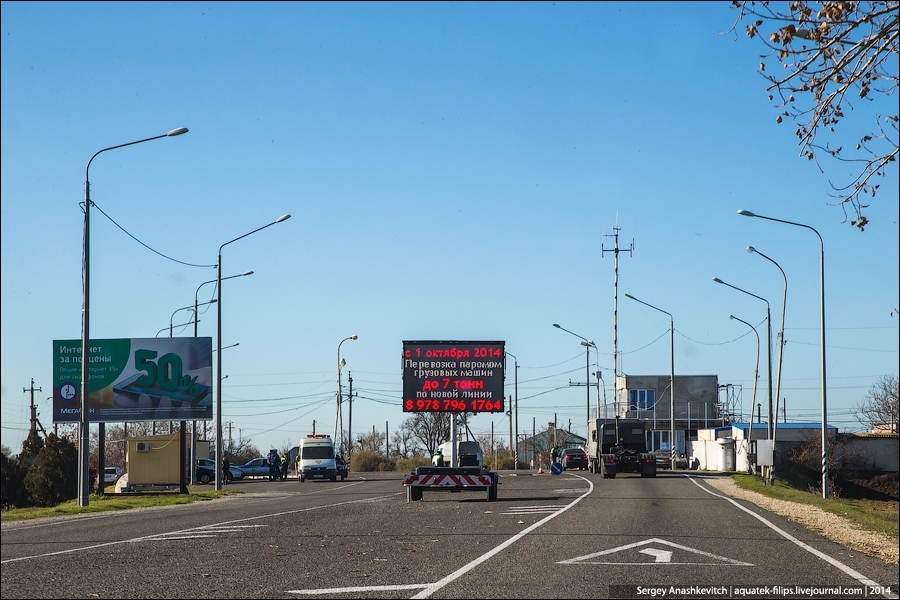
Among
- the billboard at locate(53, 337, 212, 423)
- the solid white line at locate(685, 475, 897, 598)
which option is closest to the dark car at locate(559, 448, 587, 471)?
the billboard at locate(53, 337, 212, 423)

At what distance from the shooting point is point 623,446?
157 feet

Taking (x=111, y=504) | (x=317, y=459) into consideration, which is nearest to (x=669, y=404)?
(x=317, y=459)

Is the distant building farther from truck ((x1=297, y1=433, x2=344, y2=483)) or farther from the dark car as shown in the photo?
truck ((x1=297, y1=433, x2=344, y2=483))

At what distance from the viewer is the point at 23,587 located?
30.2 feet

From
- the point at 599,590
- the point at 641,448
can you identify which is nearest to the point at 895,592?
the point at 599,590

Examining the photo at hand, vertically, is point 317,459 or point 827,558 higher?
point 827,558

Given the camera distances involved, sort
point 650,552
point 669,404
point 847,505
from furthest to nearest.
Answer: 1. point 669,404
2. point 847,505
3. point 650,552

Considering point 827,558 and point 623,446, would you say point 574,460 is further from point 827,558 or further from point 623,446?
point 827,558

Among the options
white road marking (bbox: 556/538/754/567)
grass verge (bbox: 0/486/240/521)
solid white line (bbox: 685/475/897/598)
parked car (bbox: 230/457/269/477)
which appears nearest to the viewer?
solid white line (bbox: 685/475/897/598)

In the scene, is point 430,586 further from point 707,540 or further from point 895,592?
point 707,540

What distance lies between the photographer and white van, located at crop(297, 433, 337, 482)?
167 feet

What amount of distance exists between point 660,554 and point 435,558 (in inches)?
114

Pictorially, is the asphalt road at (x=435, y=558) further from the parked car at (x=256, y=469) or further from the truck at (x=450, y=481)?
the parked car at (x=256, y=469)

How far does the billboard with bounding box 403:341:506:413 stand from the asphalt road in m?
10.8
